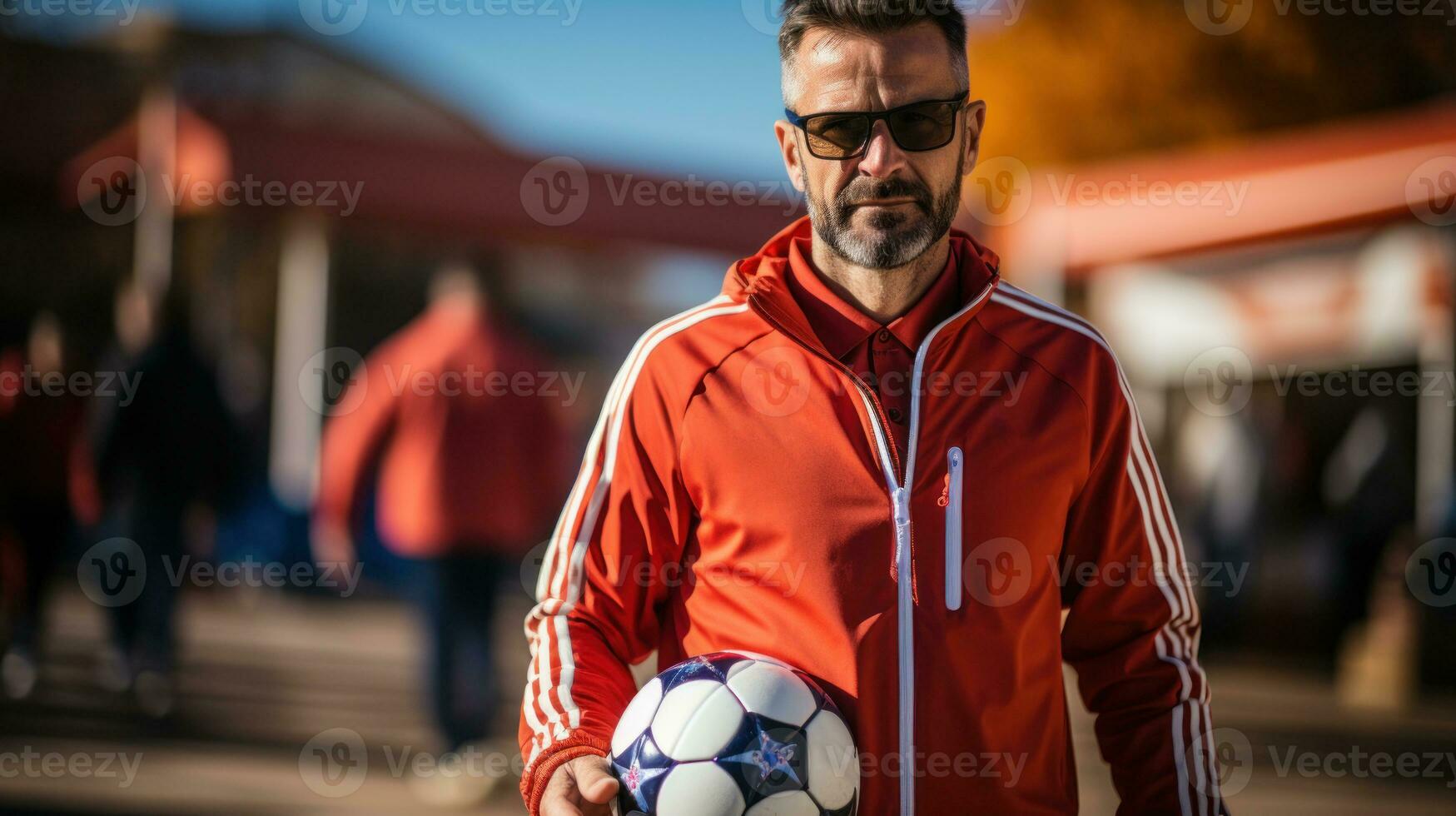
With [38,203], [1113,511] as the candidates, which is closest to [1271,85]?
[38,203]

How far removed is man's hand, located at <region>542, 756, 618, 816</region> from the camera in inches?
77.4

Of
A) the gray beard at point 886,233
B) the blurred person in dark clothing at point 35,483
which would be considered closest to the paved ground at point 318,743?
the blurred person in dark clothing at point 35,483

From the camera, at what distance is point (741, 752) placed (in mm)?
1966

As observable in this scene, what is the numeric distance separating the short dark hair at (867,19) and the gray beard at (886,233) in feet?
0.79

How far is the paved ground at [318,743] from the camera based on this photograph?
227 inches

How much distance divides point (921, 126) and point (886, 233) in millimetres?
192

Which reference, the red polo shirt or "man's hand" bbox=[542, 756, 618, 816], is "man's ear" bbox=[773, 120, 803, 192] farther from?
"man's hand" bbox=[542, 756, 618, 816]

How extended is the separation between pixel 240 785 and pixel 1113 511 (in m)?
4.91

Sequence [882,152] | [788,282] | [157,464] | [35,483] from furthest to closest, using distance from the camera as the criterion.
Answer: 1. [35,483]
2. [157,464]
3. [788,282]
4. [882,152]

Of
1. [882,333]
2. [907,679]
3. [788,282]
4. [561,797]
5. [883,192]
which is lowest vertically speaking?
[561,797]

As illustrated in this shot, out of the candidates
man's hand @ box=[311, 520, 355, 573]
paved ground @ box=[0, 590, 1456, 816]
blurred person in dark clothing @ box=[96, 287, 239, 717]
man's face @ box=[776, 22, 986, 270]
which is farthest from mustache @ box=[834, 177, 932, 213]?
blurred person in dark clothing @ box=[96, 287, 239, 717]

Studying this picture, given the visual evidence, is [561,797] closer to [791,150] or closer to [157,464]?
[791,150]

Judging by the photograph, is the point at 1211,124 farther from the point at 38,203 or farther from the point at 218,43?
the point at 218,43

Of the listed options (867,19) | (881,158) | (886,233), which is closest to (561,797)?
(886,233)
